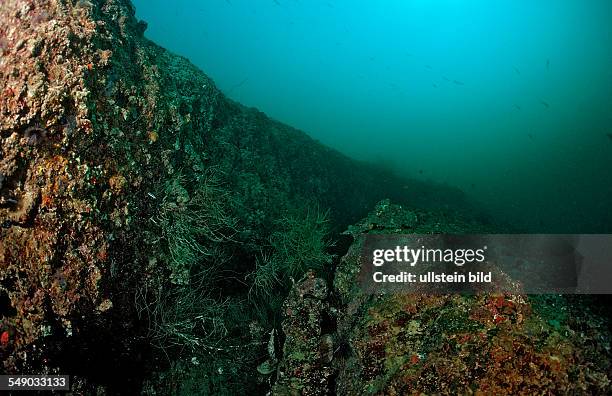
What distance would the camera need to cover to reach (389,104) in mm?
86688

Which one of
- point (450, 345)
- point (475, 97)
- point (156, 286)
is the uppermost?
point (475, 97)

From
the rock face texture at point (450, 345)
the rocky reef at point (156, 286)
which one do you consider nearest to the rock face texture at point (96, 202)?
the rocky reef at point (156, 286)

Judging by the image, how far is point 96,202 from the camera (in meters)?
Result: 3.34

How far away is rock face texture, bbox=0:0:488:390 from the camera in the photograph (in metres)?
3.13

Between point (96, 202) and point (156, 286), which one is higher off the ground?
point (96, 202)

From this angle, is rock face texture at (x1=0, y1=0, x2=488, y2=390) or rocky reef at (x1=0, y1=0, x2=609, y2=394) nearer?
→ rocky reef at (x1=0, y1=0, x2=609, y2=394)

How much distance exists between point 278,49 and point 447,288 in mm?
132882

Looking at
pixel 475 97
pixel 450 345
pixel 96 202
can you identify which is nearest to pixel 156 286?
pixel 96 202

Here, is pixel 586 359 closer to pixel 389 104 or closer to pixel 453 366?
pixel 453 366

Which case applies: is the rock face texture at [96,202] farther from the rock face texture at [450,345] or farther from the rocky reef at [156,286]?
the rock face texture at [450,345]

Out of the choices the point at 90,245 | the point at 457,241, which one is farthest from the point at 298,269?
the point at 90,245

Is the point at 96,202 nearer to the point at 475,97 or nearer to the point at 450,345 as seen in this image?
the point at 450,345

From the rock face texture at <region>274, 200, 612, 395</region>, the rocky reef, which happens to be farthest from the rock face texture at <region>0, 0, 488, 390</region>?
the rock face texture at <region>274, 200, 612, 395</region>

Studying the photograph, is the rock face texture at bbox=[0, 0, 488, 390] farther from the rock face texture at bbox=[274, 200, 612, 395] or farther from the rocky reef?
the rock face texture at bbox=[274, 200, 612, 395]
